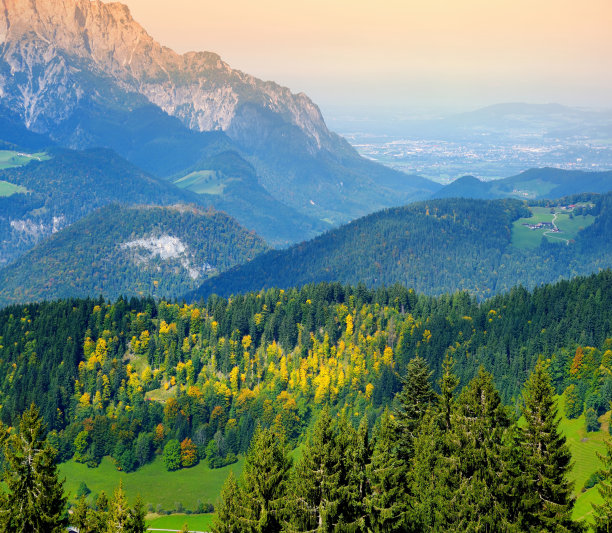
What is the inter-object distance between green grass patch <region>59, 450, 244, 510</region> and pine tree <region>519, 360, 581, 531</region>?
106268mm

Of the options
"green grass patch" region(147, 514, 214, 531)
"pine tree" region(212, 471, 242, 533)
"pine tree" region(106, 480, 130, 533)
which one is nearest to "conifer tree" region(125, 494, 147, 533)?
"pine tree" region(106, 480, 130, 533)

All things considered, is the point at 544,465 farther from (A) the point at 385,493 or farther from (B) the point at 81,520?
(B) the point at 81,520

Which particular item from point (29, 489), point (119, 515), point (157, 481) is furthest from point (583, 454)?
point (29, 489)

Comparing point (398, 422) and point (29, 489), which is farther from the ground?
point (398, 422)

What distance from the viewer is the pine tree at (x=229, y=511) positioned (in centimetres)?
6469

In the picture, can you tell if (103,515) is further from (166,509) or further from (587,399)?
(587,399)

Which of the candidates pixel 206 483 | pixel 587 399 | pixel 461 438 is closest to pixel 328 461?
pixel 461 438

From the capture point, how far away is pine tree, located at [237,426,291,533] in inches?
2464

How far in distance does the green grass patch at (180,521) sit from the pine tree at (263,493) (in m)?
77.1

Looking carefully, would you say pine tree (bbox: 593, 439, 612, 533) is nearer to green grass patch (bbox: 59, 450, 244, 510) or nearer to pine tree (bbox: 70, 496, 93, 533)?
pine tree (bbox: 70, 496, 93, 533)

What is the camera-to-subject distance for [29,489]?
61.3 m

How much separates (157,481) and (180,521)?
85.3 ft

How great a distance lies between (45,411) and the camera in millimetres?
195875

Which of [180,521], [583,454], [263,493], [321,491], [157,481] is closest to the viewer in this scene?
[321,491]
